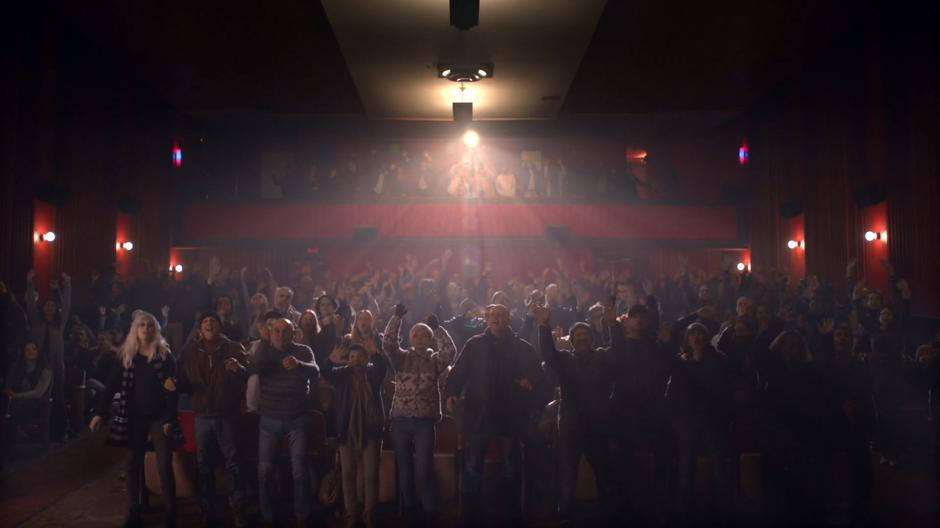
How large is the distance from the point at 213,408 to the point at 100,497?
6.37 feet

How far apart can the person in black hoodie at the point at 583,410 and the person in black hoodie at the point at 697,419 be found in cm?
54

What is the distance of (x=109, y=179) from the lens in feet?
46.9

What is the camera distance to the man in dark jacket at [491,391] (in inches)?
217

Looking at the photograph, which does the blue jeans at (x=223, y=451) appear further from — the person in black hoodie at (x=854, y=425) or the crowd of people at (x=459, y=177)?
the crowd of people at (x=459, y=177)

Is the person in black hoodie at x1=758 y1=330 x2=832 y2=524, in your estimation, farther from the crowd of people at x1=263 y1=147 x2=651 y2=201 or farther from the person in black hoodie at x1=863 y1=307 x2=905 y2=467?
the crowd of people at x1=263 y1=147 x2=651 y2=201

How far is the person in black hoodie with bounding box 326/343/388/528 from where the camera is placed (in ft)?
17.9

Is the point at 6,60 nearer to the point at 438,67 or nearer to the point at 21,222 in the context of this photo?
the point at 21,222

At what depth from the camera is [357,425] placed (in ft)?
17.9

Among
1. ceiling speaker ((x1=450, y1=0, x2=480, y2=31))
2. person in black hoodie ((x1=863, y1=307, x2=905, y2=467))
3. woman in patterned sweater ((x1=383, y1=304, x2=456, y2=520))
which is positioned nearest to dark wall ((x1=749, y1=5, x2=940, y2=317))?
person in black hoodie ((x1=863, y1=307, x2=905, y2=467))

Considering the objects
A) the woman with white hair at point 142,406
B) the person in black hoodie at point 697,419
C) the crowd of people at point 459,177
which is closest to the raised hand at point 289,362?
the woman with white hair at point 142,406

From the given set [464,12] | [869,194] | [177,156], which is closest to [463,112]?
[464,12]

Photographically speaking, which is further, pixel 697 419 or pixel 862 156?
pixel 862 156

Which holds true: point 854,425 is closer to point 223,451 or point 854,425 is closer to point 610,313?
point 610,313

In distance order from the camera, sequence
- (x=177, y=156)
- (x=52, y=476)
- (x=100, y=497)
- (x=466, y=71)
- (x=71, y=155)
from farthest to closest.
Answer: (x=177, y=156) < (x=71, y=155) < (x=466, y=71) < (x=52, y=476) < (x=100, y=497)
